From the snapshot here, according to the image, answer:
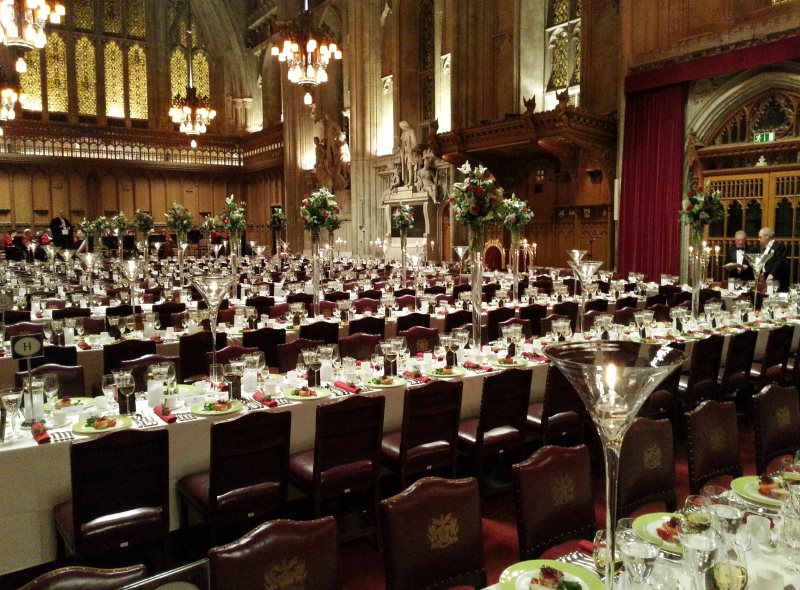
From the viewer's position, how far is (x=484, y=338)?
27.4ft

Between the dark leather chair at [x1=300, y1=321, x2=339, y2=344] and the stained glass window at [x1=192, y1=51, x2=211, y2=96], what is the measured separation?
93.2 feet

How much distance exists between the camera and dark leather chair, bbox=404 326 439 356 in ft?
23.2

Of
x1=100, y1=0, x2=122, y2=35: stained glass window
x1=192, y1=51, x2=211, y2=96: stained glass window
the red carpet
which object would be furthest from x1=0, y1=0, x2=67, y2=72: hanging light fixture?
x1=192, y1=51, x2=211, y2=96: stained glass window

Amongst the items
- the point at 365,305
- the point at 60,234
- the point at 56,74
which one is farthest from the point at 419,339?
the point at 56,74

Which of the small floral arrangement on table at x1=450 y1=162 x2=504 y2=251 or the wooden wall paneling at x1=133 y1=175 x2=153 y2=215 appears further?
the wooden wall paneling at x1=133 y1=175 x2=153 y2=215

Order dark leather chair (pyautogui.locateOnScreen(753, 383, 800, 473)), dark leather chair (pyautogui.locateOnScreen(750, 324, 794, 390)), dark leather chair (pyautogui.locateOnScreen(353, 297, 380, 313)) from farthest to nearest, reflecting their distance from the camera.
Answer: dark leather chair (pyautogui.locateOnScreen(353, 297, 380, 313)) → dark leather chair (pyautogui.locateOnScreen(750, 324, 794, 390)) → dark leather chair (pyautogui.locateOnScreen(753, 383, 800, 473))

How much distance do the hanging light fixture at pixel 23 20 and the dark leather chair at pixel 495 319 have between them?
985 centimetres

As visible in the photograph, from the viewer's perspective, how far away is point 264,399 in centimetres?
453

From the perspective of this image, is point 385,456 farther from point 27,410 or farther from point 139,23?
point 139,23

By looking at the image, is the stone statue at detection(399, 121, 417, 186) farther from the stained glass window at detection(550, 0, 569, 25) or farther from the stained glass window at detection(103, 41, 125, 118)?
the stained glass window at detection(103, 41, 125, 118)

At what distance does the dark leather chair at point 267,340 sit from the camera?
278 inches

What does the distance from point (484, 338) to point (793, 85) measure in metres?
8.88


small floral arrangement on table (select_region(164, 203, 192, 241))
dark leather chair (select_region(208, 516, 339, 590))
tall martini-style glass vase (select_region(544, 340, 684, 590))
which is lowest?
dark leather chair (select_region(208, 516, 339, 590))

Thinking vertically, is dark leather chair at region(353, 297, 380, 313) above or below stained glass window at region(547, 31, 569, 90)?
below
